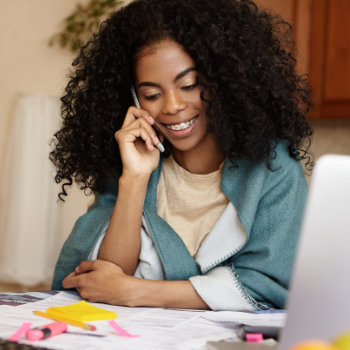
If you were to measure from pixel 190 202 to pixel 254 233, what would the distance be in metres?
0.24

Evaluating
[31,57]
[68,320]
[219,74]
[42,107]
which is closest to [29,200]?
[42,107]

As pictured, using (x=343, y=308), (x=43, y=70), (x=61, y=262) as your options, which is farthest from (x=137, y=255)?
(x=43, y=70)

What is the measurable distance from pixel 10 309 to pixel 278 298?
1.76 feet

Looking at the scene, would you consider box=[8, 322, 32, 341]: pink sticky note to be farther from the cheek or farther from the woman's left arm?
the cheek

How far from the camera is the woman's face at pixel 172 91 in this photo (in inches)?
48.9

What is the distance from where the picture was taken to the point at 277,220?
3.82ft

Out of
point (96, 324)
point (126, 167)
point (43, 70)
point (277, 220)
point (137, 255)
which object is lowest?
point (96, 324)

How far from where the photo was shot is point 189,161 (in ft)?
4.67

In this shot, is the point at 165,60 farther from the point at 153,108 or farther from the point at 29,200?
the point at 29,200

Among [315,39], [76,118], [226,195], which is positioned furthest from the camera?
[315,39]

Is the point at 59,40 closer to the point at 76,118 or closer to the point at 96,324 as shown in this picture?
the point at 76,118

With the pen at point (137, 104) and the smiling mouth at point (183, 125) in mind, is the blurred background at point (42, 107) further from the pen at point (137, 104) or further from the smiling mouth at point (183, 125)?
the smiling mouth at point (183, 125)

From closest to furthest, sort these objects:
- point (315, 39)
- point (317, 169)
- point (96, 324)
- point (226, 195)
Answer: point (317, 169)
point (96, 324)
point (226, 195)
point (315, 39)

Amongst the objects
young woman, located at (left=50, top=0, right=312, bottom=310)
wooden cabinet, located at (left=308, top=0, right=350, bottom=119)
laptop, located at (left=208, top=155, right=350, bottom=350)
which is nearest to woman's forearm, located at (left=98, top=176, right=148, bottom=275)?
young woman, located at (left=50, top=0, right=312, bottom=310)
